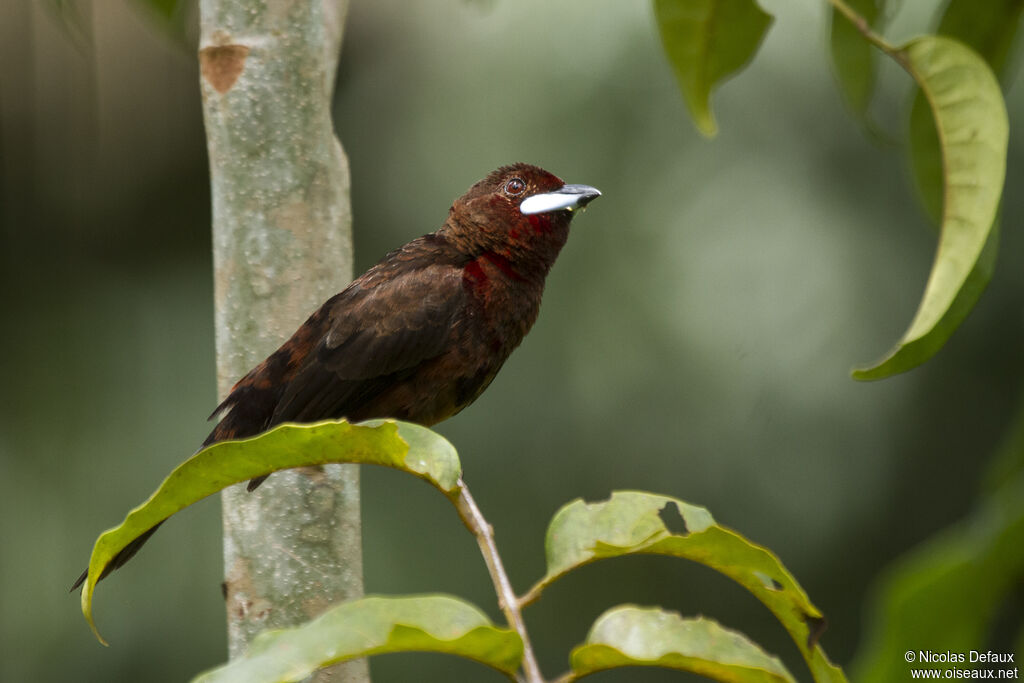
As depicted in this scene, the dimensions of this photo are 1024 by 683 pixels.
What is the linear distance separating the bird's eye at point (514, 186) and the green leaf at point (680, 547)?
49.7 inches

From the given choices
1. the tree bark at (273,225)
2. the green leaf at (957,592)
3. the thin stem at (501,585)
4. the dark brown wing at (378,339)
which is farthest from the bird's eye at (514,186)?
the green leaf at (957,592)

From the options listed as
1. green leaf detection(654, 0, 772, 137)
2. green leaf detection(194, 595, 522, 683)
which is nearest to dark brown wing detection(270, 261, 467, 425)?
green leaf detection(654, 0, 772, 137)

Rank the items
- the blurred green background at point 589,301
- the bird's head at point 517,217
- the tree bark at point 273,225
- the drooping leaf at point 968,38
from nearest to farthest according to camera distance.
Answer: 1. the tree bark at point 273,225
2. the drooping leaf at point 968,38
3. the bird's head at point 517,217
4. the blurred green background at point 589,301

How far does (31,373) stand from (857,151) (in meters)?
3.38

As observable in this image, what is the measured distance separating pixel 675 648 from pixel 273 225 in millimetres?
1061

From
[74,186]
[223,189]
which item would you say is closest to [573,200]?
[223,189]

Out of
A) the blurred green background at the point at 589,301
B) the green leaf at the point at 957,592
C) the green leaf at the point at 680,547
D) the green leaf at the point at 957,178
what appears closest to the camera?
the green leaf at the point at 957,592

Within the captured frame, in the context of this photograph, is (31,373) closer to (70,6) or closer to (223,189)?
(70,6)

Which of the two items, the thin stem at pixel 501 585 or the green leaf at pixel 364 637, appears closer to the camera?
the green leaf at pixel 364 637

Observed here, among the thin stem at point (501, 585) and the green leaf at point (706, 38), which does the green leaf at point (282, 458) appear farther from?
the green leaf at point (706, 38)

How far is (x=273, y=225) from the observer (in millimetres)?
1756

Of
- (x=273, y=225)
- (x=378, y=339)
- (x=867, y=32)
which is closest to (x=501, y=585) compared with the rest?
(x=273, y=225)

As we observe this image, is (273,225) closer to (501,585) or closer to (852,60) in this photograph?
(501,585)

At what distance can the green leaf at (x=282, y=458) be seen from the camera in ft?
3.71
